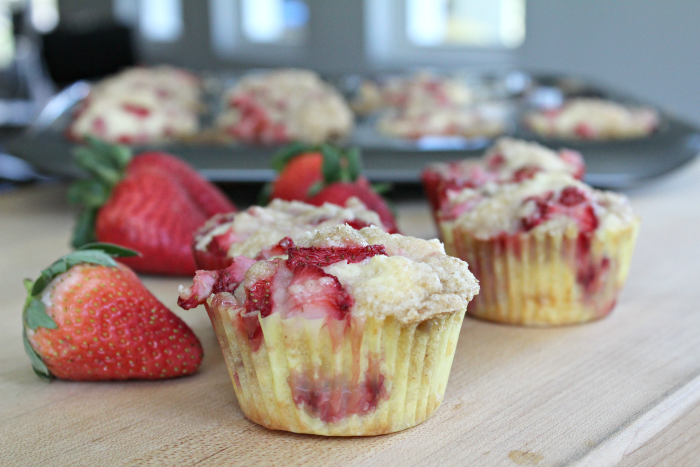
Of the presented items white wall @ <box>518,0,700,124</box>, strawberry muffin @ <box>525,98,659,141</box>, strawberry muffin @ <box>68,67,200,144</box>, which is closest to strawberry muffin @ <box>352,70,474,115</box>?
strawberry muffin @ <box>525,98,659,141</box>

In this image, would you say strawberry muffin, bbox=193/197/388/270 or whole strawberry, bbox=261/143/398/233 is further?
whole strawberry, bbox=261/143/398/233

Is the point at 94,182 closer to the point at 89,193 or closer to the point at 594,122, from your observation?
the point at 89,193

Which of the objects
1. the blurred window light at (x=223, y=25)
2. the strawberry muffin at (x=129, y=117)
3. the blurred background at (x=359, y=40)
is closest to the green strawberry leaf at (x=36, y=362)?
the strawberry muffin at (x=129, y=117)

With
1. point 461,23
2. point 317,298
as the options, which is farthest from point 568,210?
point 461,23

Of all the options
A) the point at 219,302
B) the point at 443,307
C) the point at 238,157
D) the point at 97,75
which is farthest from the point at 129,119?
the point at 97,75

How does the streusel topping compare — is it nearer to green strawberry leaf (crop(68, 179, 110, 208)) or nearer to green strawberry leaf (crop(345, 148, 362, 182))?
green strawberry leaf (crop(345, 148, 362, 182))
